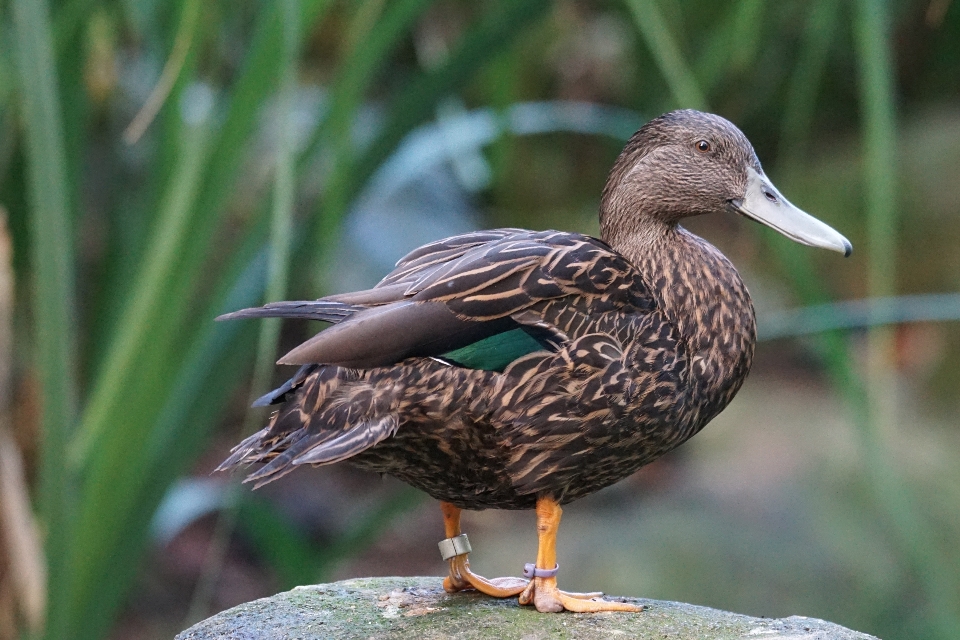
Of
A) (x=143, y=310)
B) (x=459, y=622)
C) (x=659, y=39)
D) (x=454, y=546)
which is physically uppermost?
(x=659, y=39)

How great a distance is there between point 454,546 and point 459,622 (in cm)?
13

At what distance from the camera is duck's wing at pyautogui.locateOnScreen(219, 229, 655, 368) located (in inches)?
63.2

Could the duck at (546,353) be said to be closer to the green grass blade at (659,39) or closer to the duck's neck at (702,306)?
the duck's neck at (702,306)

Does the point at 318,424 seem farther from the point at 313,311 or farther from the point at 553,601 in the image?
the point at 553,601

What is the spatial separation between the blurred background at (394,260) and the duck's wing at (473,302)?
0.37 ft

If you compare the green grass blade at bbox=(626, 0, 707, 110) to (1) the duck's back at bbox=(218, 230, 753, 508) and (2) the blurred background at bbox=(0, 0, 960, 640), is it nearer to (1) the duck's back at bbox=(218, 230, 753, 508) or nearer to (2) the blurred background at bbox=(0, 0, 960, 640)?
(2) the blurred background at bbox=(0, 0, 960, 640)

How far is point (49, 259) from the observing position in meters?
1.81

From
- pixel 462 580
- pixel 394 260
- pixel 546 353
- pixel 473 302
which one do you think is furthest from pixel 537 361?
pixel 394 260

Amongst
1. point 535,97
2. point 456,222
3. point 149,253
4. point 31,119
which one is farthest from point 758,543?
point 535,97

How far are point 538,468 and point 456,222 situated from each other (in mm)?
3113

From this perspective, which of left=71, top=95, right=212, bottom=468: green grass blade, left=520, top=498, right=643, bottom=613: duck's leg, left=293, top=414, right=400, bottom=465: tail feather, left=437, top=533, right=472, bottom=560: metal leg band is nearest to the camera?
left=293, top=414, right=400, bottom=465: tail feather

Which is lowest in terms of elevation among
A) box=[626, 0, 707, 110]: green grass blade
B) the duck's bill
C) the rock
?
the rock

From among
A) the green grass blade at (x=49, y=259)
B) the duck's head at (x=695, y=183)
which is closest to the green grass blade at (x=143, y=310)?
the green grass blade at (x=49, y=259)

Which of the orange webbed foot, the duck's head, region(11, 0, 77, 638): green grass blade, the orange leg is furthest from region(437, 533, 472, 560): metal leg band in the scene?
region(11, 0, 77, 638): green grass blade
